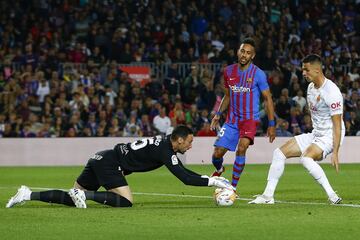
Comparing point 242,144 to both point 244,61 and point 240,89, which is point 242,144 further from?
point 244,61

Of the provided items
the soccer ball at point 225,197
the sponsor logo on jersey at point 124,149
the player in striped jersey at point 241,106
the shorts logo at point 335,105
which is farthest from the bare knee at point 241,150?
the sponsor logo on jersey at point 124,149

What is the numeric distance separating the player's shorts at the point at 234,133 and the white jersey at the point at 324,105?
1.78 meters

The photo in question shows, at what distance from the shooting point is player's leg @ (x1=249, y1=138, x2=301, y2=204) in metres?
12.7

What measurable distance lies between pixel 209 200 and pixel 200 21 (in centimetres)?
1680

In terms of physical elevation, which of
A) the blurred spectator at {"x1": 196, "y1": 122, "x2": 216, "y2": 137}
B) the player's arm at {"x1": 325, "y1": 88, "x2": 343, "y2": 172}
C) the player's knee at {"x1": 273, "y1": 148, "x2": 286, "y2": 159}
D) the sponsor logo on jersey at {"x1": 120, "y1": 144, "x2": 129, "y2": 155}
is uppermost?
the player's arm at {"x1": 325, "y1": 88, "x2": 343, "y2": 172}

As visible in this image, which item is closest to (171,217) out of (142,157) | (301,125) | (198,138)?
(142,157)

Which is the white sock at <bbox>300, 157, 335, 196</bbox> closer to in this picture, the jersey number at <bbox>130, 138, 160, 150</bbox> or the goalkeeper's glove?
the goalkeeper's glove

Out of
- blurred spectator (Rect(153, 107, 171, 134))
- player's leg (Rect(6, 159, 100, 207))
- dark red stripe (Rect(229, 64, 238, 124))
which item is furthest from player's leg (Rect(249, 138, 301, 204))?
blurred spectator (Rect(153, 107, 171, 134))

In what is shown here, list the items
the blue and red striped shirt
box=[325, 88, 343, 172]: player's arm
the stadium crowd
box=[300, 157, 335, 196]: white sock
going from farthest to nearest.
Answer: the stadium crowd < the blue and red striped shirt < box=[300, 157, 335, 196]: white sock < box=[325, 88, 343, 172]: player's arm

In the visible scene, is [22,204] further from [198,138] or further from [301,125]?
[301,125]

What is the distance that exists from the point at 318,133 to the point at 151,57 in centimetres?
1598

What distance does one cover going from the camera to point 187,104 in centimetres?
2697

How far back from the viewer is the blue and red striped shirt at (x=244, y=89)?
14383 millimetres

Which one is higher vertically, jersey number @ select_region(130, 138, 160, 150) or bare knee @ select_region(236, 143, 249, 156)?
jersey number @ select_region(130, 138, 160, 150)
